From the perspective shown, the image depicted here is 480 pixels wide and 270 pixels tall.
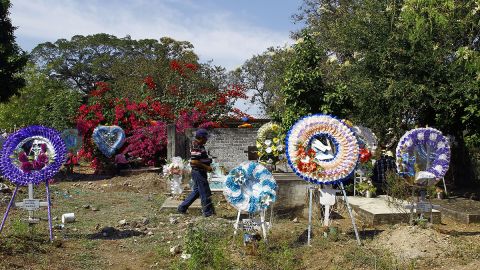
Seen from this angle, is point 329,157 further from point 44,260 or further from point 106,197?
point 106,197

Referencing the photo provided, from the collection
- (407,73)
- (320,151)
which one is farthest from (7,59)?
(320,151)

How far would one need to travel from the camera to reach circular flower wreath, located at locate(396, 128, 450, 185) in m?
7.87

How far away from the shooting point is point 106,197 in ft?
39.5

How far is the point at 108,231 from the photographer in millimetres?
7824

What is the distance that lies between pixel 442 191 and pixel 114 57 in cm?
3427

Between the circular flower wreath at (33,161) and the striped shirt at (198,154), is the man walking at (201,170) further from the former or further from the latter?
the circular flower wreath at (33,161)

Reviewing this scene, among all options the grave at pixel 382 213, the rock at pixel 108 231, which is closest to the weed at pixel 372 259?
the grave at pixel 382 213

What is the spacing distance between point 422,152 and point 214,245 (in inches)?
156

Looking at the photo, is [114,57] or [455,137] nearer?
[455,137]

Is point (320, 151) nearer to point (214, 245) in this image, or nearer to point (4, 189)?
point (214, 245)

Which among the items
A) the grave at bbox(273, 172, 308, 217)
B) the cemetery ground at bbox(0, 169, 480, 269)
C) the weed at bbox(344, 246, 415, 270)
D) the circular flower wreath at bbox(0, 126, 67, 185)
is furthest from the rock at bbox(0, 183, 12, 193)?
the weed at bbox(344, 246, 415, 270)

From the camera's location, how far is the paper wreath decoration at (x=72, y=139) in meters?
18.2

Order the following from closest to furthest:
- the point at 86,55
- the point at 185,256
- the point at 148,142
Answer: the point at 185,256 → the point at 148,142 → the point at 86,55

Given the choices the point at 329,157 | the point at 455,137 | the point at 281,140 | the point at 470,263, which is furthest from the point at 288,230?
the point at 455,137
